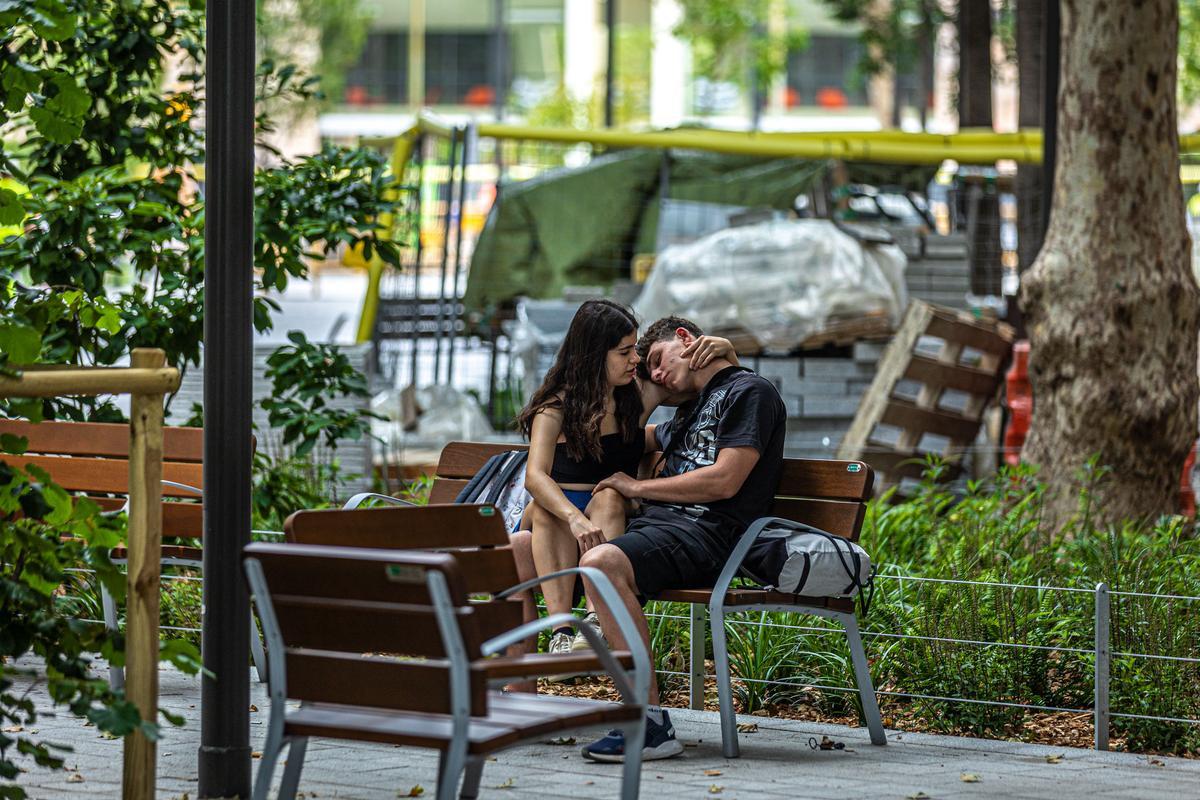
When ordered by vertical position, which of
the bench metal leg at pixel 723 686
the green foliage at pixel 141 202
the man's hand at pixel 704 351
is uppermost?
the green foliage at pixel 141 202

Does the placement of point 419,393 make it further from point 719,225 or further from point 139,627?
point 139,627

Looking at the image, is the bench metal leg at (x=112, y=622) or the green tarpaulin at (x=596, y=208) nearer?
the bench metal leg at (x=112, y=622)

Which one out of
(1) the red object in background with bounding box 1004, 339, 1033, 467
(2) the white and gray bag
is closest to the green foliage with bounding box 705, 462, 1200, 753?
(2) the white and gray bag

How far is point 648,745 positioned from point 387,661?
1557mm

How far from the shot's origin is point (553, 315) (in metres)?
13.3

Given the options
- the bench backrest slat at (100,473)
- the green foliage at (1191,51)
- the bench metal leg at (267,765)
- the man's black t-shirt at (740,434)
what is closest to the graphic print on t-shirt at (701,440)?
the man's black t-shirt at (740,434)

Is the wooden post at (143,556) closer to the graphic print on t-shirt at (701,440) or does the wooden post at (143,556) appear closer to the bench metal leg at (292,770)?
the bench metal leg at (292,770)

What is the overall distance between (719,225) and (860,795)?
9.88 meters

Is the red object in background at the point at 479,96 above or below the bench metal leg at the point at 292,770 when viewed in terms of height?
above

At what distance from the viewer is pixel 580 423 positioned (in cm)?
562

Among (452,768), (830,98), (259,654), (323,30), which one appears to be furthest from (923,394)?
(830,98)

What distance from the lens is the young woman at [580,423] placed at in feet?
18.2

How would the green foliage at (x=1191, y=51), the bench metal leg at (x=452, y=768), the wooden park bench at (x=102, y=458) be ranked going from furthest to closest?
1. the green foliage at (x=1191, y=51)
2. the wooden park bench at (x=102, y=458)
3. the bench metal leg at (x=452, y=768)

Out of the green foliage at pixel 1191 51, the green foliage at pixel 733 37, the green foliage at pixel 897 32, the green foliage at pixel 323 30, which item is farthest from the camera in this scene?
the green foliage at pixel 323 30
